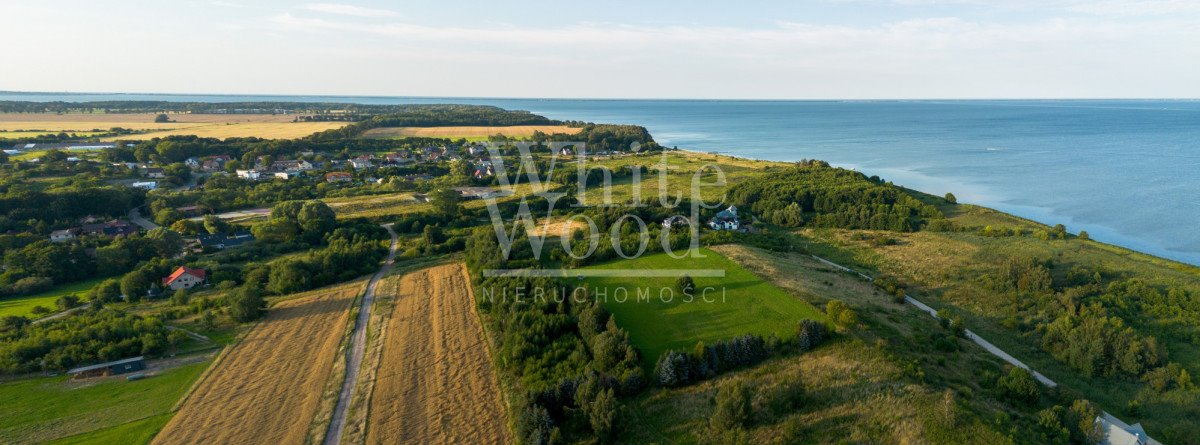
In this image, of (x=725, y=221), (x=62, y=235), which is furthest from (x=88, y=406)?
(x=725, y=221)

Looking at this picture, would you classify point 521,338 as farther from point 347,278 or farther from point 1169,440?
point 1169,440

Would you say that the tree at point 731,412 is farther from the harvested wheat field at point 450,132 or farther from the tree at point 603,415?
the harvested wheat field at point 450,132

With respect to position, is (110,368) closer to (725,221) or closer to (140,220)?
(140,220)

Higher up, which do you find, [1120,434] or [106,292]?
[1120,434]

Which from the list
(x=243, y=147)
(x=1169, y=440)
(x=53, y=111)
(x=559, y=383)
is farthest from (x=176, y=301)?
(x=53, y=111)

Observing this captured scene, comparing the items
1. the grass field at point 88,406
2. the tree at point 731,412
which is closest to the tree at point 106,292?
the grass field at point 88,406

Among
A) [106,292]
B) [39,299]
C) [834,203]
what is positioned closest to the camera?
[106,292]
